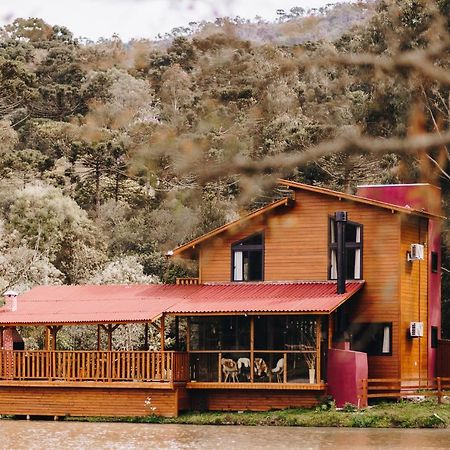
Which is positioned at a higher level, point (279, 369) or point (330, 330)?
point (330, 330)

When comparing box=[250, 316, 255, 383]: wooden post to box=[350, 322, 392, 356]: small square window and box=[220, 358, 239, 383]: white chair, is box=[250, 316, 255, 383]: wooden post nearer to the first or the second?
box=[220, 358, 239, 383]: white chair

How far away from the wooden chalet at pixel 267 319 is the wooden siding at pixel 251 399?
0.09 feet

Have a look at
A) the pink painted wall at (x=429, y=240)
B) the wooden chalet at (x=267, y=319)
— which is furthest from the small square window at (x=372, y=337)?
the pink painted wall at (x=429, y=240)

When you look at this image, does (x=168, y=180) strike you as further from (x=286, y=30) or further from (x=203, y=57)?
(x=286, y=30)

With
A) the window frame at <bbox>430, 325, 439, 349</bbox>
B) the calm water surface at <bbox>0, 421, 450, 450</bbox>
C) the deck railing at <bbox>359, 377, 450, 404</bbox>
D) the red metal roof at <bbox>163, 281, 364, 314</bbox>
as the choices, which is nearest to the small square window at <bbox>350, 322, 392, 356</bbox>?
the deck railing at <bbox>359, 377, 450, 404</bbox>

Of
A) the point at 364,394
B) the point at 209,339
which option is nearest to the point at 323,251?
the point at 209,339

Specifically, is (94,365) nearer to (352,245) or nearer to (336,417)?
(336,417)

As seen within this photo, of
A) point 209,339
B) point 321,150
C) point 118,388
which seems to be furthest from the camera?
point 209,339

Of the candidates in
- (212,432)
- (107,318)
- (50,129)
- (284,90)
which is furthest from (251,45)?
(50,129)

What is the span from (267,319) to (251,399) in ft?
6.19

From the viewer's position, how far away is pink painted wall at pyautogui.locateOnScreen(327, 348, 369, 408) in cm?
2784

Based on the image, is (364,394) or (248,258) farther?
(248,258)

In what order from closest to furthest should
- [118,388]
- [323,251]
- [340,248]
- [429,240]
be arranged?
[118,388], [340,248], [323,251], [429,240]

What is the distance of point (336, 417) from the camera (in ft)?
87.6
